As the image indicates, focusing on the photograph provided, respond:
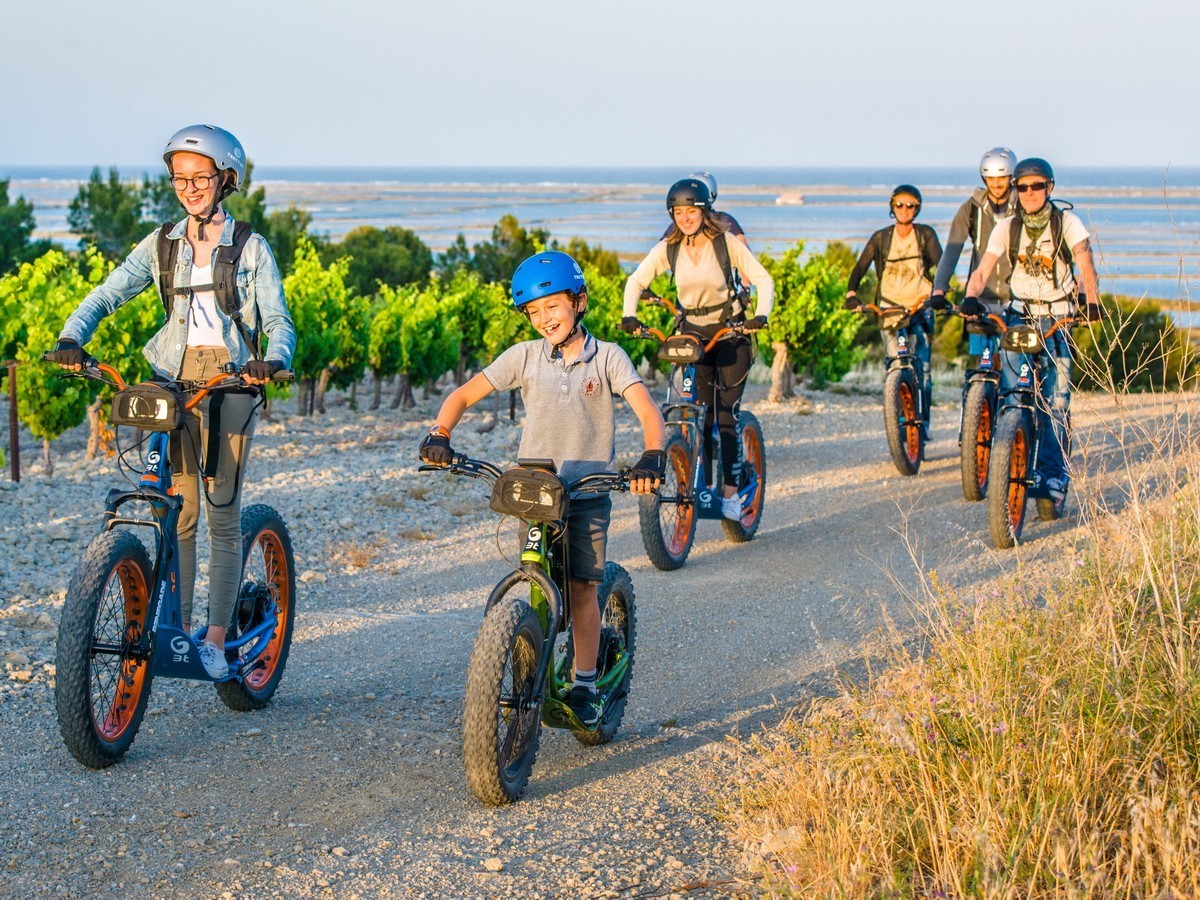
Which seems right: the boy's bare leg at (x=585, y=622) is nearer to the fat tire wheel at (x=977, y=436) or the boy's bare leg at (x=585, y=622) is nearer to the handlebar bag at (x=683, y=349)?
the handlebar bag at (x=683, y=349)

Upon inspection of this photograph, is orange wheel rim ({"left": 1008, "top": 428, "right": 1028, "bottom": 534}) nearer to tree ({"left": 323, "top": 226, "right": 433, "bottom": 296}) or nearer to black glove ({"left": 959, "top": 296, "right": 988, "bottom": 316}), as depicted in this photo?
black glove ({"left": 959, "top": 296, "right": 988, "bottom": 316})

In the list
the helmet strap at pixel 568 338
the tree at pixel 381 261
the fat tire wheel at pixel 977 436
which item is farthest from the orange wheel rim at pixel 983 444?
the tree at pixel 381 261

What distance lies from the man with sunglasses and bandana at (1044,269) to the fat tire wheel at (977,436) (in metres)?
0.27

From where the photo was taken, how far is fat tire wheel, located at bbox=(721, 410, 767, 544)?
920 cm

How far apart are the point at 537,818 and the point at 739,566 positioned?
425 cm

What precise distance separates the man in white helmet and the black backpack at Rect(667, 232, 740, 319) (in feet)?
6.84

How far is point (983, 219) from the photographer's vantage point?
1016cm

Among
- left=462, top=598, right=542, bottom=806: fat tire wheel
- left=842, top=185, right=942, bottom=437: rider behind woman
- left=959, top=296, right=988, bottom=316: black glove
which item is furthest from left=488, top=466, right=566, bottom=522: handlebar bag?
left=842, top=185, right=942, bottom=437: rider behind woman

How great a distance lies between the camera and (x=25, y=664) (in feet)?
21.3

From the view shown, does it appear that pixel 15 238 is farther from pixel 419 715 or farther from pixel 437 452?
pixel 437 452

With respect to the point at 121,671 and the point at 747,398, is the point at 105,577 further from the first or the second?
the point at 747,398

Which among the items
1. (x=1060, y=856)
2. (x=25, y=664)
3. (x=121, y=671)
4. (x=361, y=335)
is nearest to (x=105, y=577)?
(x=121, y=671)

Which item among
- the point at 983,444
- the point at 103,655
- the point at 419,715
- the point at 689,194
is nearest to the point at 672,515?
the point at 689,194

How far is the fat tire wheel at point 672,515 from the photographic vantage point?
824 cm
